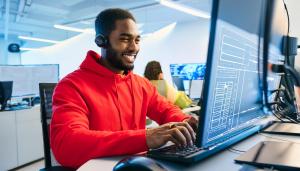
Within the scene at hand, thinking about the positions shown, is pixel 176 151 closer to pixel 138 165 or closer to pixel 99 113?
pixel 138 165

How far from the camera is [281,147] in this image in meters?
0.76

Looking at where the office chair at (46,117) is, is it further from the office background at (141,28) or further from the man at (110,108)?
the office background at (141,28)

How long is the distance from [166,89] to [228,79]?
102 inches

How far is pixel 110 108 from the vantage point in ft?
3.74

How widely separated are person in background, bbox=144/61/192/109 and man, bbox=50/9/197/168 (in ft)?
5.35

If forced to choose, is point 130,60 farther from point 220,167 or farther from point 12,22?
point 12,22

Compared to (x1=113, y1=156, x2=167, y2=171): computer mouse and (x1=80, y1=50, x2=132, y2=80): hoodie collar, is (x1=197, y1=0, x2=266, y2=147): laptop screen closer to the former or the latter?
(x1=113, y1=156, x2=167, y2=171): computer mouse

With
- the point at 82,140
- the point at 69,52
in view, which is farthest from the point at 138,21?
the point at 82,140

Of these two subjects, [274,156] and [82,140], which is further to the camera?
[82,140]

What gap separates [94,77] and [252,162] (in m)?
0.72

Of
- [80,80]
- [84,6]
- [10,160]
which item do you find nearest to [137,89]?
[80,80]

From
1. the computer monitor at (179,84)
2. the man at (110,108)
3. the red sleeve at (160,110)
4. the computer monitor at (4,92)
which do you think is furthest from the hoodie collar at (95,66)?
the computer monitor at (179,84)

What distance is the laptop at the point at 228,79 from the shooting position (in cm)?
52

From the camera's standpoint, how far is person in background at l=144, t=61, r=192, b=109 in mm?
3035
